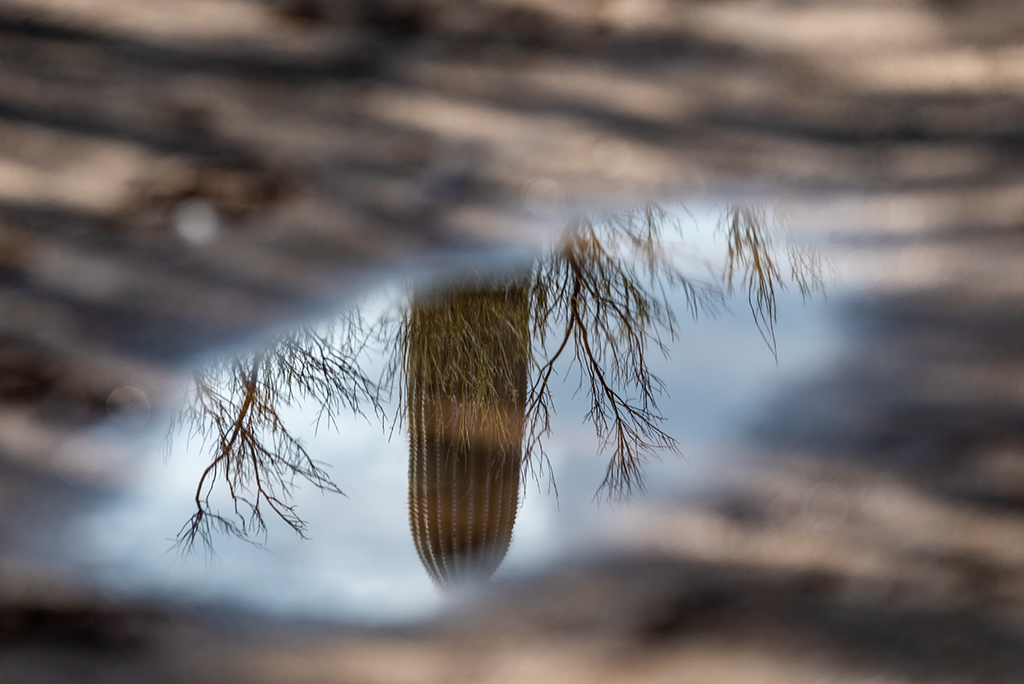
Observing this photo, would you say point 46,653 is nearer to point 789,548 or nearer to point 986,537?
point 789,548

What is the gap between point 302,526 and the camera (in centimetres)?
90

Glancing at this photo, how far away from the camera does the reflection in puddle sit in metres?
0.89

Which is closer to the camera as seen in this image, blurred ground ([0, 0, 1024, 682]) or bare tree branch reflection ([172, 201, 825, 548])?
blurred ground ([0, 0, 1024, 682])

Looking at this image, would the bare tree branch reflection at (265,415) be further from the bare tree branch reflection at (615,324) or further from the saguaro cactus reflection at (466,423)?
the bare tree branch reflection at (615,324)

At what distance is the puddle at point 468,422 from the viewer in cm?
86

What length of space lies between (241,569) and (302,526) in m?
0.07

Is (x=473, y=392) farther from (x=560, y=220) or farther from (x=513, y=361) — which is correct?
(x=560, y=220)

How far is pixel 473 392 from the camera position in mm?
990

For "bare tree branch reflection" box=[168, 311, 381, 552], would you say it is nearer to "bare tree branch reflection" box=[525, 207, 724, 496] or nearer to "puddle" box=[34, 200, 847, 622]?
"puddle" box=[34, 200, 847, 622]

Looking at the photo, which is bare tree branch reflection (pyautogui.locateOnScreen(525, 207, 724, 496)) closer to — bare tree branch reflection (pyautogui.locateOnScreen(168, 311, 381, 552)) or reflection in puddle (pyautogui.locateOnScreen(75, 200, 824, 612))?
reflection in puddle (pyautogui.locateOnScreen(75, 200, 824, 612))

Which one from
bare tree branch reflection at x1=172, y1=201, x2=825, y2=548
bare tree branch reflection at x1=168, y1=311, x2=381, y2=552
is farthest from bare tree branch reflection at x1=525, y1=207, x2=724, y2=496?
bare tree branch reflection at x1=168, y1=311, x2=381, y2=552

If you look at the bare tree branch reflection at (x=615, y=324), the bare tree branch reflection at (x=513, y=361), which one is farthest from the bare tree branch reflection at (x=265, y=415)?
the bare tree branch reflection at (x=615, y=324)

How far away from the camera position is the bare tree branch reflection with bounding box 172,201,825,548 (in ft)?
3.07

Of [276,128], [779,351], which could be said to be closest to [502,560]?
[779,351]
